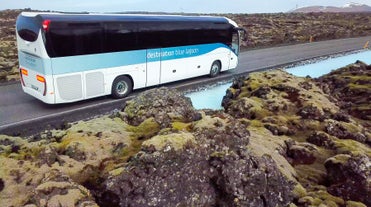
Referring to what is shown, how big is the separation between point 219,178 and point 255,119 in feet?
17.9

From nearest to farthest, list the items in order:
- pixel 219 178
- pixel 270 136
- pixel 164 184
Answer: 1. pixel 164 184
2. pixel 219 178
3. pixel 270 136

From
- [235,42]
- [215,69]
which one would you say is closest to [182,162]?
[215,69]

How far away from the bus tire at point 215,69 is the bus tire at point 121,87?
247 inches

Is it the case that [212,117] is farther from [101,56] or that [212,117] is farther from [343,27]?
[343,27]

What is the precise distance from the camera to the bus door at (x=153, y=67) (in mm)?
15261

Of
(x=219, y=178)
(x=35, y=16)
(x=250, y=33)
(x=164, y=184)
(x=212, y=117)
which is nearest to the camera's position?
(x=164, y=184)

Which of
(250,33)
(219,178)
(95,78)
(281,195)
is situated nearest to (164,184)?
(219,178)

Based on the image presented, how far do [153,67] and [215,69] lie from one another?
5.56 meters

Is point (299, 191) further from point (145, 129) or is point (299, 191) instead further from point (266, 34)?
point (266, 34)

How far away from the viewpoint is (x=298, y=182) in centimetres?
775

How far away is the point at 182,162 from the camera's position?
6473mm

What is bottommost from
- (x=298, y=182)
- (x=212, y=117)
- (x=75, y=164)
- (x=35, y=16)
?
(x=298, y=182)

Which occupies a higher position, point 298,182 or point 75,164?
point 75,164

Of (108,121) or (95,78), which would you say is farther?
(95,78)
